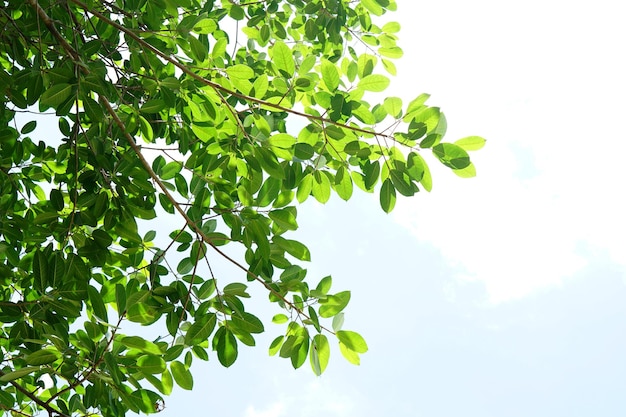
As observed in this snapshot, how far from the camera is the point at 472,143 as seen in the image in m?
1.78

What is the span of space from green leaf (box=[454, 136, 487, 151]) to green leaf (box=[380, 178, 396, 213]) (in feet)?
0.79

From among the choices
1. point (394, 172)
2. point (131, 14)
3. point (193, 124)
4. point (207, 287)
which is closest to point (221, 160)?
point (193, 124)

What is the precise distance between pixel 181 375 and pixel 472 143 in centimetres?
116

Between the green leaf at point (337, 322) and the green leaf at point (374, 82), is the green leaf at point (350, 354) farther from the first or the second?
the green leaf at point (374, 82)

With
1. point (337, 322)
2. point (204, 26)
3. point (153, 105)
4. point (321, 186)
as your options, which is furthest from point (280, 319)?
point (204, 26)

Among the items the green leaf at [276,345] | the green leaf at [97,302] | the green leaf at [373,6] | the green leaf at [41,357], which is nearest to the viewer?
the green leaf at [41,357]

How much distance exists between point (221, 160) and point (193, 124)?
286mm

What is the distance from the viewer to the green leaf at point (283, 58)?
1.86 m

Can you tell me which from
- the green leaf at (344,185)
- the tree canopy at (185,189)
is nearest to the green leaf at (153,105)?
the tree canopy at (185,189)

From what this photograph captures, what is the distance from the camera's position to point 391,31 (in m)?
3.16

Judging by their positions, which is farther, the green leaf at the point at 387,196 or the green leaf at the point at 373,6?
the green leaf at the point at 373,6

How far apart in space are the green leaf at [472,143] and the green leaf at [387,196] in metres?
0.24

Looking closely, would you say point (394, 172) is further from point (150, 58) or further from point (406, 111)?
point (150, 58)

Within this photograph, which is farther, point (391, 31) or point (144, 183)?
point (391, 31)
